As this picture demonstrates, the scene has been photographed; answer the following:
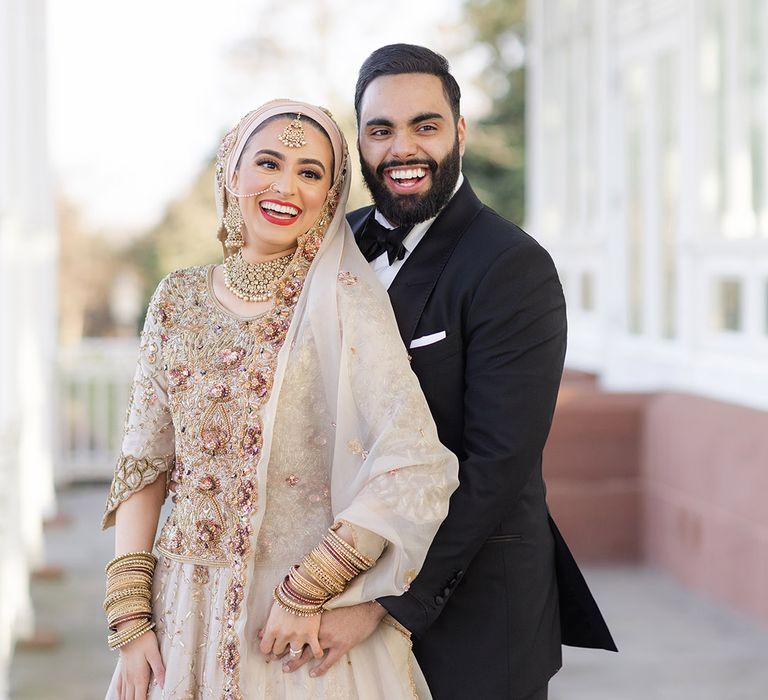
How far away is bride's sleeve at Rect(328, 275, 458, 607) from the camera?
179cm

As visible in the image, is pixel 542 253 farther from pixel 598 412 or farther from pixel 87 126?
pixel 87 126

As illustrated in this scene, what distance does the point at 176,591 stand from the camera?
1.99 metres

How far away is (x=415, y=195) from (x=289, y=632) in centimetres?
81

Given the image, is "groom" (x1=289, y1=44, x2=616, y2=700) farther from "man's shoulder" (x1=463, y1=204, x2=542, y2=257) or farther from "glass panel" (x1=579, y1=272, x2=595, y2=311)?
"glass panel" (x1=579, y1=272, x2=595, y2=311)

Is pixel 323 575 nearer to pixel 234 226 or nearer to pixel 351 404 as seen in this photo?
pixel 351 404

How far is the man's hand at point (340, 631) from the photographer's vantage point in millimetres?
1841

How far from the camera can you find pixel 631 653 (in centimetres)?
455

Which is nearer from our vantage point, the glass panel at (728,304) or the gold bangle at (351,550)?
the gold bangle at (351,550)

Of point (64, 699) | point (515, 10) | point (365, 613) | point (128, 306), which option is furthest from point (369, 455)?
point (128, 306)

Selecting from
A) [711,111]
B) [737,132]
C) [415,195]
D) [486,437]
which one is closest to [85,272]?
[711,111]

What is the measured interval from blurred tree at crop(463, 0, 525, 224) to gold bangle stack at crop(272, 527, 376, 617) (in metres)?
17.7

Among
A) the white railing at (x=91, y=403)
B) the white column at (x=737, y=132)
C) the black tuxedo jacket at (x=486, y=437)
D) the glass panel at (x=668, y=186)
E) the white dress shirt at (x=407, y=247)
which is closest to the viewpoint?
the black tuxedo jacket at (x=486, y=437)

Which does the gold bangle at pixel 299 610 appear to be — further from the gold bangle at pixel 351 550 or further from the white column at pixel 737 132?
the white column at pixel 737 132

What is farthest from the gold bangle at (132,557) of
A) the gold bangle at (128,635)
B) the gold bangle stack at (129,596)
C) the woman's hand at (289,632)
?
the woman's hand at (289,632)
